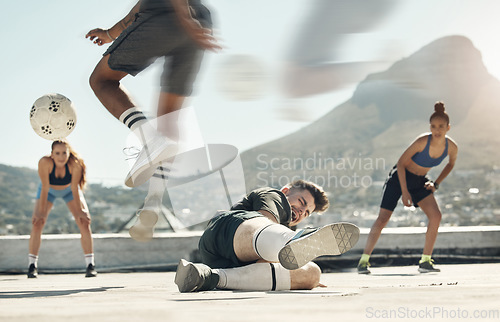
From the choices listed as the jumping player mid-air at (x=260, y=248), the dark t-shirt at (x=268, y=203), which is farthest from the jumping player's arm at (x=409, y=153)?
the dark t-shirt at (x=268, y=203)

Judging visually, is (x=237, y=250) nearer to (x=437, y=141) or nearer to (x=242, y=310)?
(x=242, y=310)

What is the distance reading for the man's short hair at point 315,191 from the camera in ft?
11.2

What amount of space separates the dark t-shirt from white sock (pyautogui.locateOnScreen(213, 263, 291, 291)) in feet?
0.94

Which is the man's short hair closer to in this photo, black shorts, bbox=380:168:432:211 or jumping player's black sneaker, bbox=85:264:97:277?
black shorts, bbox=380:168:432:211

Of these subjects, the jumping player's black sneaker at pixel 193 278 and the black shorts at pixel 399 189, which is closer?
the jumping player's black sneaker at pixel 193 278

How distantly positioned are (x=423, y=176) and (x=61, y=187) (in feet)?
11.2

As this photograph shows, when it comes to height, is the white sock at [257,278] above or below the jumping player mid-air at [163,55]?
below

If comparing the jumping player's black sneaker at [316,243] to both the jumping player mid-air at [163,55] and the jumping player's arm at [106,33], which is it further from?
the jumping player's arm at [106,33]

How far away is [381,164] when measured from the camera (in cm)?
6750

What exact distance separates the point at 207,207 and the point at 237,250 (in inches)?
15.2

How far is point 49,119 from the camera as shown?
3943 millimetres

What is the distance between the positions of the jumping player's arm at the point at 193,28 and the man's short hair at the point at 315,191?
1192 millimetres

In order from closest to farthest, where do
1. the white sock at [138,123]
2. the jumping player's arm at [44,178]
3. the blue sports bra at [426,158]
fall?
the white sock at [138,123] < the jumping player's arm at [44,178] < the blue sports bra at [426,158]

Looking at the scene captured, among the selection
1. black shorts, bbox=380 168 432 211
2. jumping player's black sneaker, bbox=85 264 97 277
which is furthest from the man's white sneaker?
black shorts, bbox=380 168 432 211
